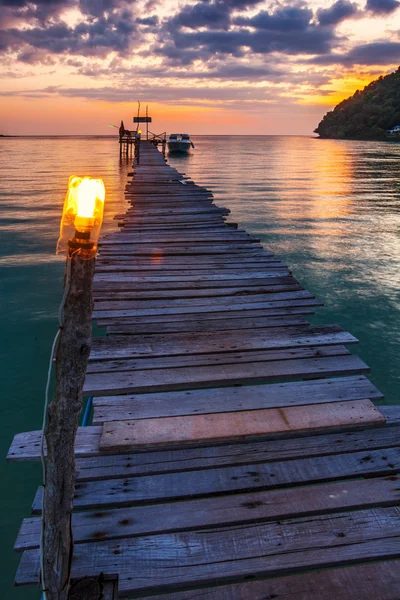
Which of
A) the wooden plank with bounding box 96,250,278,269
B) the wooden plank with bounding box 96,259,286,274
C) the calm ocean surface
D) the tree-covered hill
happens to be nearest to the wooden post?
the calm ocean surface

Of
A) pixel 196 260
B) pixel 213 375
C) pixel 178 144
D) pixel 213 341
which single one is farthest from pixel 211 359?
pixel 178 144

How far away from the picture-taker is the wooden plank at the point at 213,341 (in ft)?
17.0

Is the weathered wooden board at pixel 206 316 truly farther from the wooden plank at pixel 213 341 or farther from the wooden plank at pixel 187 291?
the wooden plank at pixel 187 291

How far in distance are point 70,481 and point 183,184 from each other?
705 inches

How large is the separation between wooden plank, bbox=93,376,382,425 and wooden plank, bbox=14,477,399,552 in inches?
38.7

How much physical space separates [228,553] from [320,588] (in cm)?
56

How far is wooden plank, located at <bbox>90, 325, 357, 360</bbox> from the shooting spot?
5.20 m

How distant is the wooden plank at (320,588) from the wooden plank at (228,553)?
5 cm

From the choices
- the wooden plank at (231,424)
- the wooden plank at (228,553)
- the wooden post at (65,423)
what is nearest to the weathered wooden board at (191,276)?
the wooden plank at (231,424)

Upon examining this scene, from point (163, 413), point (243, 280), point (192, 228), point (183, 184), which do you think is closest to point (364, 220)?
point (183, 184)

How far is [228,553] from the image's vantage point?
9.47ft

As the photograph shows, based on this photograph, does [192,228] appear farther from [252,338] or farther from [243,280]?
[252,338]

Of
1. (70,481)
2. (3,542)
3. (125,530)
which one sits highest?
(70,481)

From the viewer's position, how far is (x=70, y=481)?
7.79 feet
